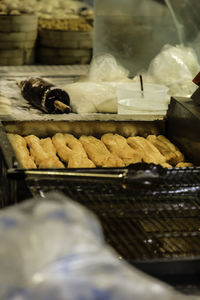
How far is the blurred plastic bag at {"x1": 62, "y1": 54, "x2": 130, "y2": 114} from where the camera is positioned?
5.19m

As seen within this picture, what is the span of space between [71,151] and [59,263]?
2.97 meters

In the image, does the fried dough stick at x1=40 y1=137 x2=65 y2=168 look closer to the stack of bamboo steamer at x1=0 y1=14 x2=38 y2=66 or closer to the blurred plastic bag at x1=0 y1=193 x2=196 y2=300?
the blurred plastic bag at x1=0 y1=193 x2=196 y2=300

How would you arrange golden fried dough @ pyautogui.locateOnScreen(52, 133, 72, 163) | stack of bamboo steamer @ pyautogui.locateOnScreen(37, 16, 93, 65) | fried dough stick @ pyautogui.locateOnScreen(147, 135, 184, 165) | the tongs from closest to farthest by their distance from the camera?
the tongs, golden fried dough @ pyautogui.locateOnScreen(52, 133, 72, 163), fried dough stick @ pyautogui.locateOnScreen(147, 135, 184, 165), stack of bamboo steamer @ pyautogui.locateOnScreen(37, 16, 93, 65)

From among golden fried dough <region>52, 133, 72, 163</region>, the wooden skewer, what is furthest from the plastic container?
golden fried dough <region>52, 133, 72, 163</region>

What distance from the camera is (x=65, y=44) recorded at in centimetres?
888

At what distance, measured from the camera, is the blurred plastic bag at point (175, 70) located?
19.0 feet

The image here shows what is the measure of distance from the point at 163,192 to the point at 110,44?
13.6 feet

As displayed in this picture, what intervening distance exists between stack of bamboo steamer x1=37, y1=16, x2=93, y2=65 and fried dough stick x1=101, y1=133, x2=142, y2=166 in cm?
484

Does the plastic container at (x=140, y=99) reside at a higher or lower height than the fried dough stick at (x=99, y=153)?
higher

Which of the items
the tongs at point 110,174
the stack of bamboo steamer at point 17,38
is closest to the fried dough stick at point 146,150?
the tongs at point 110,174

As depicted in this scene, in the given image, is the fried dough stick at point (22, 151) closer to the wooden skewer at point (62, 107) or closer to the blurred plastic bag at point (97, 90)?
the wooden skewer at point (62, 107)

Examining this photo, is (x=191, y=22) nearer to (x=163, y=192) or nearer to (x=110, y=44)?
(x=110, y=44)

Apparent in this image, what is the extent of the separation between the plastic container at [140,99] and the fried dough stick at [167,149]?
745 millimetres

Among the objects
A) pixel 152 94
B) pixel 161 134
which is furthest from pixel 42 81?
pixel 161 134
